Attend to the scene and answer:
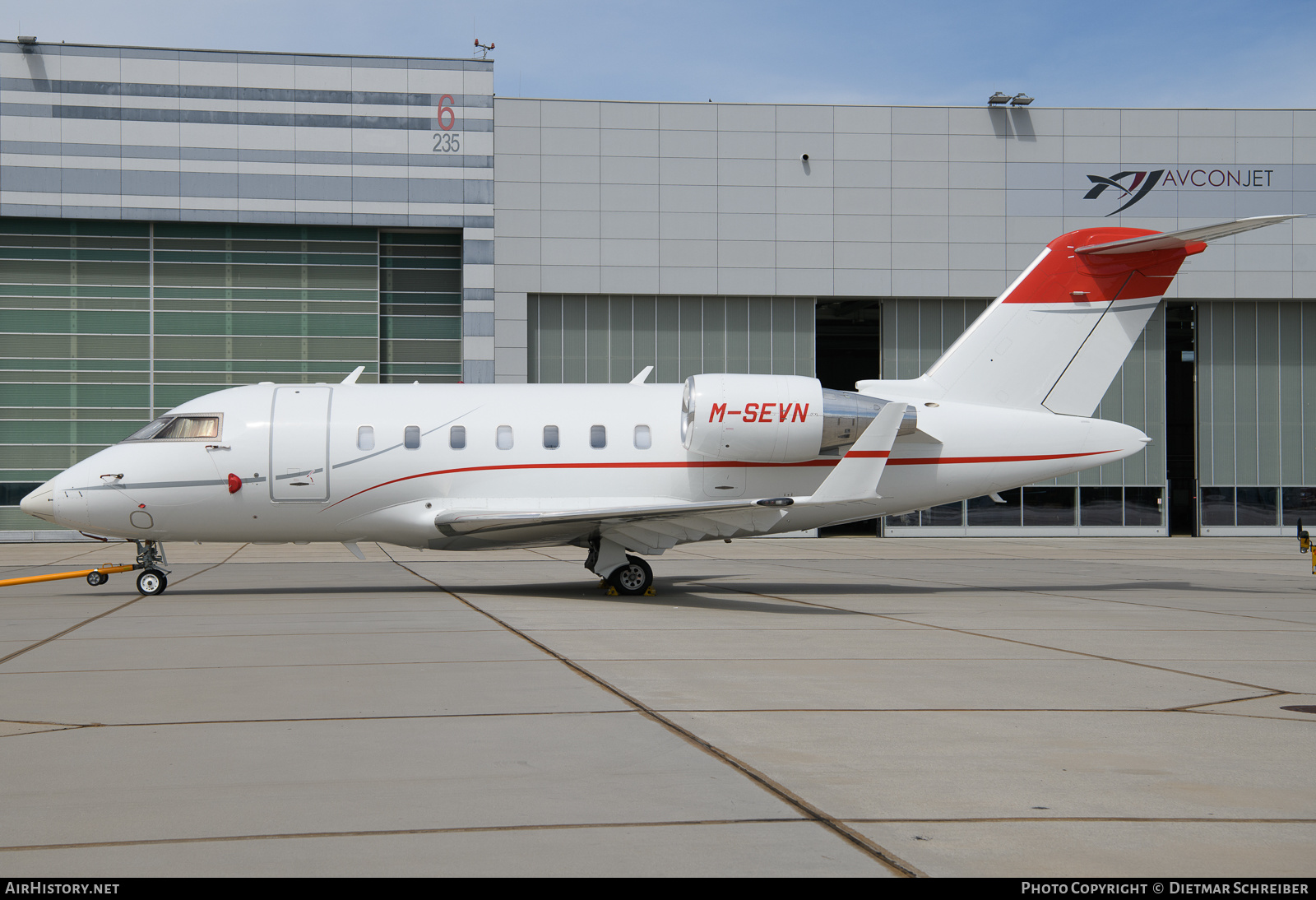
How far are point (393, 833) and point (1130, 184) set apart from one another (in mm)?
40066

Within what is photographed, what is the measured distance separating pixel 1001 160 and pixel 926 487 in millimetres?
25273

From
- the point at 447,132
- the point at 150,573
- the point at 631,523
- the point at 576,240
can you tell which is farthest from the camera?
the point at 576,240

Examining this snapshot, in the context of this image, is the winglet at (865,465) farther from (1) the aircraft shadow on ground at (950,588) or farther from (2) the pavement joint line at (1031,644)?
A: (1) the aircraft shadow on ground at (950,588)

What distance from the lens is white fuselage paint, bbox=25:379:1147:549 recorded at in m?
15.9

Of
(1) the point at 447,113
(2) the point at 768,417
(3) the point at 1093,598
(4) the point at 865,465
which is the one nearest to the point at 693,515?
(2) the point at 768,417

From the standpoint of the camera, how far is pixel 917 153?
124 feet

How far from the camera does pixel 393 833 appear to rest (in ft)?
15.0

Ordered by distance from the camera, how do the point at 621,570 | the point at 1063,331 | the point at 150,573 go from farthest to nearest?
the point at 1063,331 < the point at 150,573 < the point at 621,570

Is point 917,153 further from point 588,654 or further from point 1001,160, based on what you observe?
point 588,654

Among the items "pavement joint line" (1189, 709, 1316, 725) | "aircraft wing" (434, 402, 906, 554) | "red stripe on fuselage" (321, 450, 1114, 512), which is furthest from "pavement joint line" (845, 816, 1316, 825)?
"red stripe on fuselage" (321, 450, 1114, 512)

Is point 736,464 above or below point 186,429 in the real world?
below

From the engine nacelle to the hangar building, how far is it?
21.2 m

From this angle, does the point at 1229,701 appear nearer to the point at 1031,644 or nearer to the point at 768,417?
the point at 1031,644
